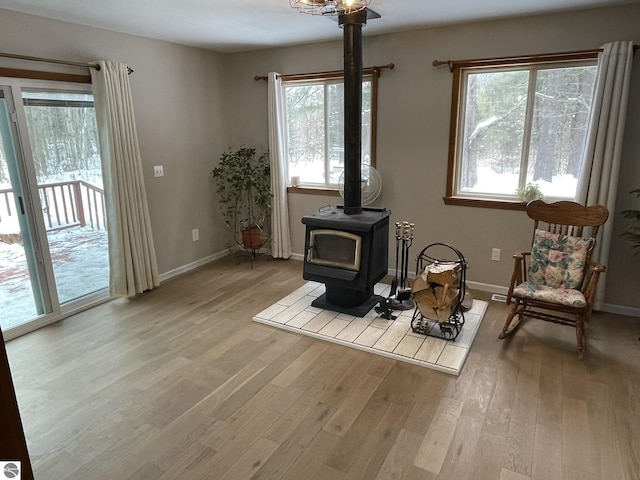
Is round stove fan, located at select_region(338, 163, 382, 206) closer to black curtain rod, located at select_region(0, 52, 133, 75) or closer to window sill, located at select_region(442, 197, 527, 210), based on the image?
window sill, located at select_region(442, 197, 527, 210)

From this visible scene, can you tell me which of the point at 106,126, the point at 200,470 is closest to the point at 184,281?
the point at 106,126

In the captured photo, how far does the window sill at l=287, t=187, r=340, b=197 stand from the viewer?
4.49 m

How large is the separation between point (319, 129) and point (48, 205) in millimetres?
2618

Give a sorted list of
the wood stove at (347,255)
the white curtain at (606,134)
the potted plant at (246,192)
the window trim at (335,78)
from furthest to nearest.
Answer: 1. the potted plant at (246,192)
2. the window trim at (335,78)
3. the wood stove at (347,255)
4. the white curtain at (606,134)

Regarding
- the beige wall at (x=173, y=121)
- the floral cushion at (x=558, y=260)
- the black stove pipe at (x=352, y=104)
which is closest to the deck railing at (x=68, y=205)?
the beige wall at (x=173, y=121)

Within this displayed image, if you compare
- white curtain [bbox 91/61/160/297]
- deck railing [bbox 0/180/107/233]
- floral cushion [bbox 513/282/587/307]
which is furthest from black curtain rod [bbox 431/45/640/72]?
deck railing [bbox 0/180/107/233]

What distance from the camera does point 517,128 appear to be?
11.7ft

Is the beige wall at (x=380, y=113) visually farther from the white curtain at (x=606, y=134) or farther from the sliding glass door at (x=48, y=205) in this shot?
the sliding glass door at (x=48, y=205)

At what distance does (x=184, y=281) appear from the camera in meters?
4.30

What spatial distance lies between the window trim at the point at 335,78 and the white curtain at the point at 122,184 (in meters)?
1.62

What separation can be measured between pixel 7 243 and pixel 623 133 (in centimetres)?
465

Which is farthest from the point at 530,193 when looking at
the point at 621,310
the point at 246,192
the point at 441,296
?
the point at 246,192

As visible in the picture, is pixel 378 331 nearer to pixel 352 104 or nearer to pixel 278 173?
pixel 352 104

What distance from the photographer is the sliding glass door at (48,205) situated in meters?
3.06
